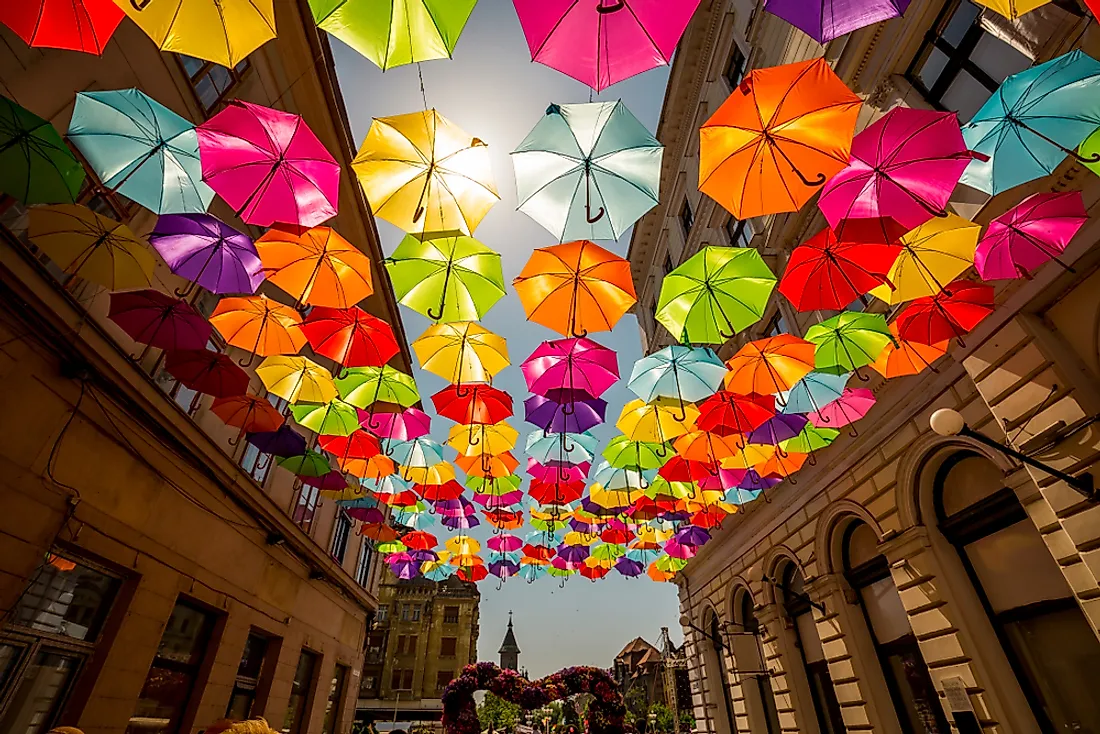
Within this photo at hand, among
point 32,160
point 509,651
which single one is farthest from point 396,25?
point 509,651

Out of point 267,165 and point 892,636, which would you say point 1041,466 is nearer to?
point 892,636

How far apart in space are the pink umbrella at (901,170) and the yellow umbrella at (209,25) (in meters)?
5.74

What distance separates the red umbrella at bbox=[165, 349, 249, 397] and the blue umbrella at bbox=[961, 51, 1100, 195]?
10213 mm

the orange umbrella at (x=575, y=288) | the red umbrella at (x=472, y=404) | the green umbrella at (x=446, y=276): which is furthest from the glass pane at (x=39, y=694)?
the orange umbrella at (x=575, y=288)

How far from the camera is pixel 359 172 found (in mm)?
5582

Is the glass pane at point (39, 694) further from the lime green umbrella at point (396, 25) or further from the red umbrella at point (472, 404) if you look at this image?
the lime green umbrella at point (396, 25)

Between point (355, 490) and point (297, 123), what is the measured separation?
33.4 feet

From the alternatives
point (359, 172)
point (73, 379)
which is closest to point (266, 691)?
point (73, 379)

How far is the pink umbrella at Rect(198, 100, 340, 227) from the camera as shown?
5.04 metres

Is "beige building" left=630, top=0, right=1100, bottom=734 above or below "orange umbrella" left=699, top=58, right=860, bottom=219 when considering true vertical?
below

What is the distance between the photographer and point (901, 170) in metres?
5.22

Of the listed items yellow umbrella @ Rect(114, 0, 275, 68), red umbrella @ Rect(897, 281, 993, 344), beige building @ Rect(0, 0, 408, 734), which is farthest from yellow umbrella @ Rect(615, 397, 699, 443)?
beige building @ Rect(0, 0, 408, 734)

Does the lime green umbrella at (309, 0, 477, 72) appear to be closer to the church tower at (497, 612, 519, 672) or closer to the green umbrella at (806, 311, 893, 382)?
the green umbrella at (806, 311, 893, 382)

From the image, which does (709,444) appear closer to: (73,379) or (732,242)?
(732,242)
